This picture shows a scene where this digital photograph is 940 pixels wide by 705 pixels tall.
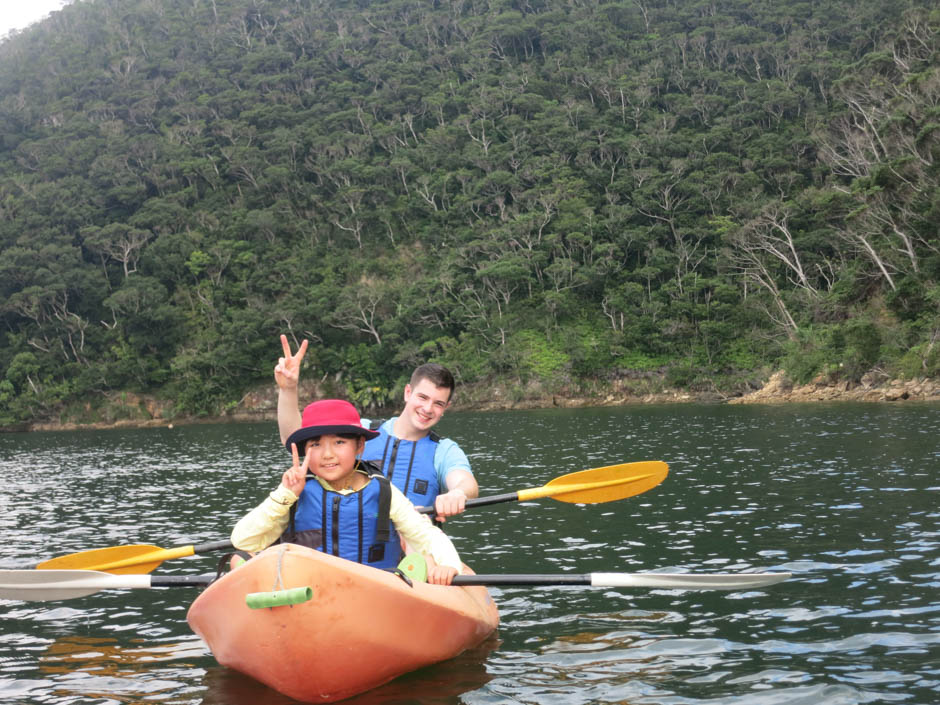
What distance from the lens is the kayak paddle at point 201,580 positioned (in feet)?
16.7

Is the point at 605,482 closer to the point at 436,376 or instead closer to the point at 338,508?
the point at 436,376

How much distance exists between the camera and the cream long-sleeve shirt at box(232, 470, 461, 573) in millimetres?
4465

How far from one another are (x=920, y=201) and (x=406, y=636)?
36933 mm

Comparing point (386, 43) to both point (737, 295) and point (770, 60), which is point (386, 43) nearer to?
point (770, 60)

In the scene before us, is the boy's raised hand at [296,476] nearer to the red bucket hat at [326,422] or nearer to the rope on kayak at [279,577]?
the red bucket hat at [326,422]

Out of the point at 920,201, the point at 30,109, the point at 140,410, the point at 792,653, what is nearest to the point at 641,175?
the point at 920,201

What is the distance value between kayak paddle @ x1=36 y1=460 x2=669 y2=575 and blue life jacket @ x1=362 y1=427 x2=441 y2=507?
24cm

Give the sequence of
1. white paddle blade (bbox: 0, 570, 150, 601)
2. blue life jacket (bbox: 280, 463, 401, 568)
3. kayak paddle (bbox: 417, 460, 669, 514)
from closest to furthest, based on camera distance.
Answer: blue life jacket (bbox: 280, 463, 401, 568) → white paddle blade (bbox: 0, 570, 150, 601) → kayak paddle (bbox: 417, 460, 669, 514)

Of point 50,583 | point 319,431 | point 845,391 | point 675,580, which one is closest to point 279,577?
point 319,431

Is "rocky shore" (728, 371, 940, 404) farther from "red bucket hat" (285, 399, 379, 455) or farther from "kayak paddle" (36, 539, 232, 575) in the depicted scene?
"red bucket hat" (285, 399, 379, 455)

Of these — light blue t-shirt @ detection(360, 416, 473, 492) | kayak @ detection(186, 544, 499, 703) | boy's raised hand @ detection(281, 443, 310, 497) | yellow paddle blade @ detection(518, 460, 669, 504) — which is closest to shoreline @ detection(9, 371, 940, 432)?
yellow paddle blade @ detection(518, 460, 669, 504)

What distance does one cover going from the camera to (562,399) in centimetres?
4709

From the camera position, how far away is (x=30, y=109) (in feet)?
263

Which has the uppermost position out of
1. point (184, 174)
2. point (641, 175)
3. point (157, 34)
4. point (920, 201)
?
point (157, 34)
